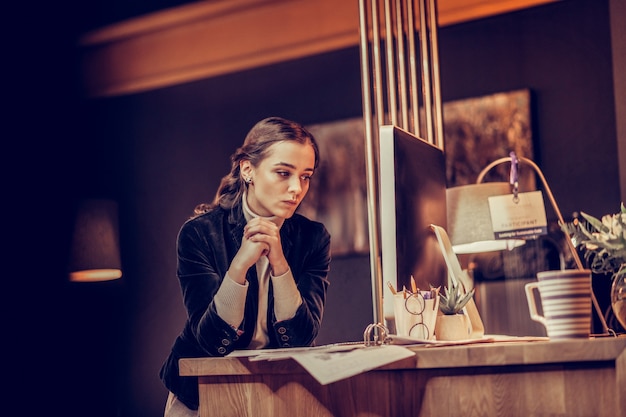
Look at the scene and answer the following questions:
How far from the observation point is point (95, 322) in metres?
5.31

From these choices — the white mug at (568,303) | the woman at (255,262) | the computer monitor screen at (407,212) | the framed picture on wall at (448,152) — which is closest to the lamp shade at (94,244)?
the framed picture on wall at (448,152)

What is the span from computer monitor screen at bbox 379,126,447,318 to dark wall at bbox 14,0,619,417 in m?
2.47

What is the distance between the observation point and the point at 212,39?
17.2 ft

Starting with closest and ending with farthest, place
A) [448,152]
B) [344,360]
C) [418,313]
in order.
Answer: [344,360] → [418,313] → [448,152]

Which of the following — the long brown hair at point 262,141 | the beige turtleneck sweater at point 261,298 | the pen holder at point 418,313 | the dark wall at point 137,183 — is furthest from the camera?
the dark wall at point 137,183

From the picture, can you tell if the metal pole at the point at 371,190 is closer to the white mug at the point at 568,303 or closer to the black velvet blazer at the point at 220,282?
the black velvet blazer at the point at 220,282

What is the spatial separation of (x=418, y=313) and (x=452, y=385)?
28 centimetres

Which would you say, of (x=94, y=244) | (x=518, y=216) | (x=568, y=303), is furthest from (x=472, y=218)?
(x=94, y=244)

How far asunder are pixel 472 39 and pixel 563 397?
10.8 ft

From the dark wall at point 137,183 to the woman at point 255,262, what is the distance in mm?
2508

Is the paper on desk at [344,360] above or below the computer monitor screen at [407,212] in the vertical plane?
below

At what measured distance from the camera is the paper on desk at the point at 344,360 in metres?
1.25

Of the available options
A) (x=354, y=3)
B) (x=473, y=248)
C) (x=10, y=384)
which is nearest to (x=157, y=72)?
(x=354, y=3)

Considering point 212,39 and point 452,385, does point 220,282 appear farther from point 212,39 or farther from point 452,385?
point 212,39
